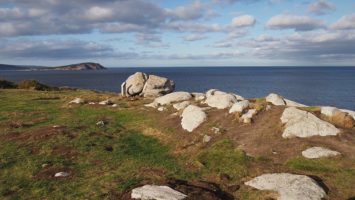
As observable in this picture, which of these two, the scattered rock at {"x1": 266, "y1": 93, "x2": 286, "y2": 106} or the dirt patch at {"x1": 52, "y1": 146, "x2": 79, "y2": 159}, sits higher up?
the scattered rock at {"x1": 266, "y1": 93, "x2": 286, "y2": 106}

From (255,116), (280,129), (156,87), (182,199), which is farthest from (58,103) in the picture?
(182,199)

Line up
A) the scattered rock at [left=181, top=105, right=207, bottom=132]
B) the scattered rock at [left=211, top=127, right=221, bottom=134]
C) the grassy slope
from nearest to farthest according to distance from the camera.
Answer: the grassy slope → the scattered rock at [left=211, top=127, right=221, bottom=134] → the scattered rock at [left=181, top=105, right=207, bottom=132]

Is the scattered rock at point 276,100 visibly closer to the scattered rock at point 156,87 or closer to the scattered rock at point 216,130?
the scattered rock at point 216,130

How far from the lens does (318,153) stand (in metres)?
24.4

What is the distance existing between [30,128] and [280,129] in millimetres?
22675

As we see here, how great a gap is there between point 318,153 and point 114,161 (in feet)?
44.2

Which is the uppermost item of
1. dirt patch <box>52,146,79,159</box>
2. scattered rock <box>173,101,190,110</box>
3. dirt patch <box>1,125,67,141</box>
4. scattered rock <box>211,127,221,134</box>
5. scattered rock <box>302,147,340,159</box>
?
scattered rock <box>173,101,190,110</box>

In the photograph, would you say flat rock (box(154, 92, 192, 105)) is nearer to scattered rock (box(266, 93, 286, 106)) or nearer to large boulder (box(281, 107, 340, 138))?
scattered rock (box(266, 93, 286, 106))

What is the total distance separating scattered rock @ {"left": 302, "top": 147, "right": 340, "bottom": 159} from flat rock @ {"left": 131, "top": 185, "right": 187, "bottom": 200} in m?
9.83

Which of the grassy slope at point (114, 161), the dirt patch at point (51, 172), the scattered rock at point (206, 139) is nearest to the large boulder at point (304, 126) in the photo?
the grassy slope at point (114, 161)

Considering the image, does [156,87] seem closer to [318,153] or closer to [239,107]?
[239,107]

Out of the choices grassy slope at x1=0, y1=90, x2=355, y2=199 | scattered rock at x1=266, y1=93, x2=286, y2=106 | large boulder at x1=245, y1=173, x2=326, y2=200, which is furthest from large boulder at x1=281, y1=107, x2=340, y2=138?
scattered rock at x1=266, y1=93, x2=286, y2=106

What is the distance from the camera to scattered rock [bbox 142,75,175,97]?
184 ft

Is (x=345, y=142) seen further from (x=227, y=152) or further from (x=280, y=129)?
(x=227, y=152)
